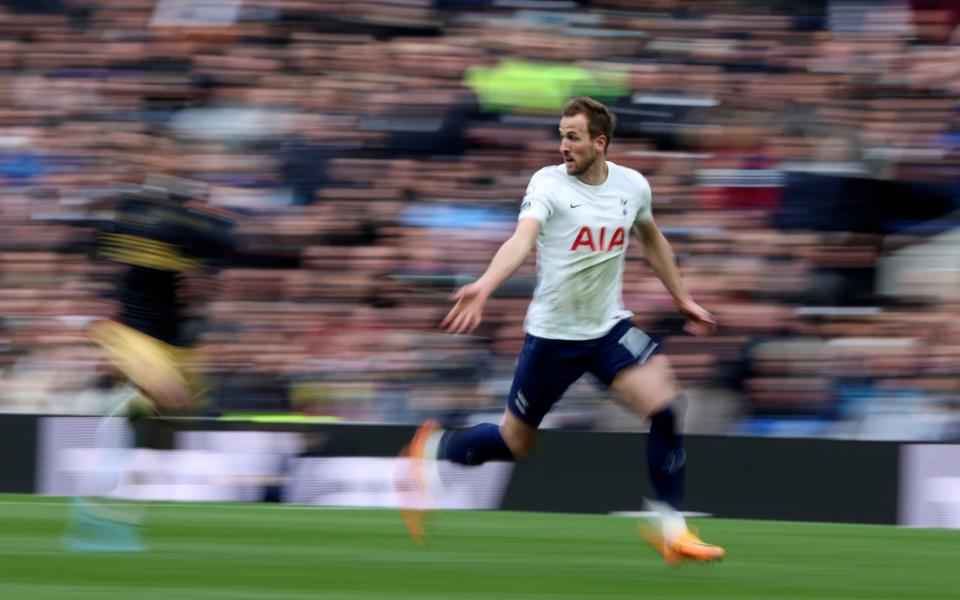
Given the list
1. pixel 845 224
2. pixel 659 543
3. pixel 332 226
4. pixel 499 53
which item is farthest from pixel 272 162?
pixel 659 543

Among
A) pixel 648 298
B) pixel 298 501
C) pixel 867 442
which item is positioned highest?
pixel 648 298

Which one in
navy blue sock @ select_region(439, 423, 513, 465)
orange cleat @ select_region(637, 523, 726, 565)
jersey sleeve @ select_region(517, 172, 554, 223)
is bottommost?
orange cleat @ select_region(637, 523, 726, 565)

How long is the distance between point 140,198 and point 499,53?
5.92m

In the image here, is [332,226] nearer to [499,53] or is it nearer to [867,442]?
[499,53]

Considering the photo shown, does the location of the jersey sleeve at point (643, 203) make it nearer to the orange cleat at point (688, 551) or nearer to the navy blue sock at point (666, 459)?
the navy blue sock at point (666, 459)

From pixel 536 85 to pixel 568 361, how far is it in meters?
5.40

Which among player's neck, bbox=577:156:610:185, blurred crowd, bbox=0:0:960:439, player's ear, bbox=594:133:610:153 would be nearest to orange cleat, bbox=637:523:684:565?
player's neck, bbox=577:156:610:185

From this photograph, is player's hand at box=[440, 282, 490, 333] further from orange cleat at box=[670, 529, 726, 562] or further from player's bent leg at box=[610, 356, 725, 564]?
orange cleat at box=[670, 529, 726, 562]

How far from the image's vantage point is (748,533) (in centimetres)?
870

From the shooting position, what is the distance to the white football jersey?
655cm

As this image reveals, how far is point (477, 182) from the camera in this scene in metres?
11.5

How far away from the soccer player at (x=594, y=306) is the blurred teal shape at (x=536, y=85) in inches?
195

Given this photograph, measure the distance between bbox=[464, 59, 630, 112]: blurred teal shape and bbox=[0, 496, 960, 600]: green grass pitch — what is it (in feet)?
12.0

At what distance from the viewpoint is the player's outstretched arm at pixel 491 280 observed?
570 cm
